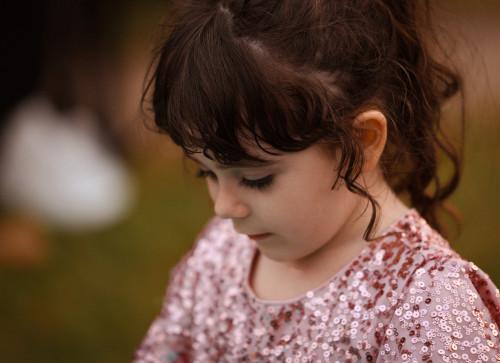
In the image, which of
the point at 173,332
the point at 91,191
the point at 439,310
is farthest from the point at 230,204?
the point at 91,191

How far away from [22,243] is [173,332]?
5.16ft

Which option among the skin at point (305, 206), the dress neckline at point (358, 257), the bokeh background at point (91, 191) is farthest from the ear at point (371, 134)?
the bokeh background at point (91, 191)

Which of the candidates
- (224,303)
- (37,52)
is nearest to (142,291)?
(224,303)

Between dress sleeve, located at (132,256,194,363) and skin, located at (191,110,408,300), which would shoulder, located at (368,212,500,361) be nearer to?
skin, located at (191,110,408,300)

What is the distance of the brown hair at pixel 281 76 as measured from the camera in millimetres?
1015

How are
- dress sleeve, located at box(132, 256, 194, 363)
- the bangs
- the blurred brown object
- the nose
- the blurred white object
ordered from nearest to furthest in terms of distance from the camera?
1. the bangs
2. the nose
3. dress sleeve, located at box(132, 256, 194, 363)
4. the blurred brown object
5. the blurred white object

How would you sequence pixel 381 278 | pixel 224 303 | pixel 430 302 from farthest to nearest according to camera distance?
pixel 224 303
pixel 381 278
pixel 430 302

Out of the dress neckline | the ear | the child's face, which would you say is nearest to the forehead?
the child's face

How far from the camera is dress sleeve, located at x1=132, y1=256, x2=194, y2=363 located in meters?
1.50

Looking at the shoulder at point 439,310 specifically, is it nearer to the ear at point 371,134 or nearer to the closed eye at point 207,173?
the ear at point 371,134

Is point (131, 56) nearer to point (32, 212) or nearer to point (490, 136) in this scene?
point (32, 212)

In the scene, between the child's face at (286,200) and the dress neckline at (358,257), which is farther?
the dress neckline at (358,257)

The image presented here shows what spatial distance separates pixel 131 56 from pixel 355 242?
295cm

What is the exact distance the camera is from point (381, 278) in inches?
45.2
